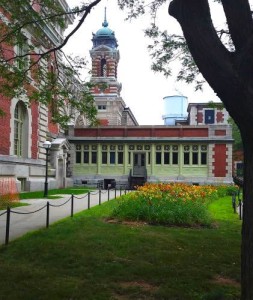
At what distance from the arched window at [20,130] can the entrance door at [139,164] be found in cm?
1356

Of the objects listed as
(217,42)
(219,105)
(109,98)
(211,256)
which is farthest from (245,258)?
(109,98)

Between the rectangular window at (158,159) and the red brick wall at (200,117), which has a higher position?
the red brick wall at (200,117)

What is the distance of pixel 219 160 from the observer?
1542 inches

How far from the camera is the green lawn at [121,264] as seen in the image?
19.7 feet

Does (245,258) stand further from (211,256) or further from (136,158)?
(136,158)

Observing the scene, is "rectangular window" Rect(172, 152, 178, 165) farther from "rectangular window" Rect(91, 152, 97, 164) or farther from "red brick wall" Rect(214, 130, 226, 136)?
"rectangular window" Rect(91, 152, 97, 164)

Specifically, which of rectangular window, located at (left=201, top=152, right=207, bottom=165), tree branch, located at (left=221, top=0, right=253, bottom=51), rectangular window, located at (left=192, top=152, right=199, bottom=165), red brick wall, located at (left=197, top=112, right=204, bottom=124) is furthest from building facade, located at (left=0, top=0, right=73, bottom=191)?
red brick wall, located at (left=197, top=112, right=204, bottom=124)

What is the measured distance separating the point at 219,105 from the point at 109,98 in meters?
49.0

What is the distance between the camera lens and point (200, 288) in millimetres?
6273

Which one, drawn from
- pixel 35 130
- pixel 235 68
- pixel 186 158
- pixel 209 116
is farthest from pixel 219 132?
pixel 235 68

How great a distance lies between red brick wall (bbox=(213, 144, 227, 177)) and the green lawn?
28199 mm

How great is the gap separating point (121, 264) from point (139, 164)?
108ft

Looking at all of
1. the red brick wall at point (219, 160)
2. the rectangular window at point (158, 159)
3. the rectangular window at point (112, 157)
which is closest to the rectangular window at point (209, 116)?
the red brick wall at point (219, 160)

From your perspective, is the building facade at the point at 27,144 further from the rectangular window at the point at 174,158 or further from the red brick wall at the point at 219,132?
the red brick wall at the point at 219,132
